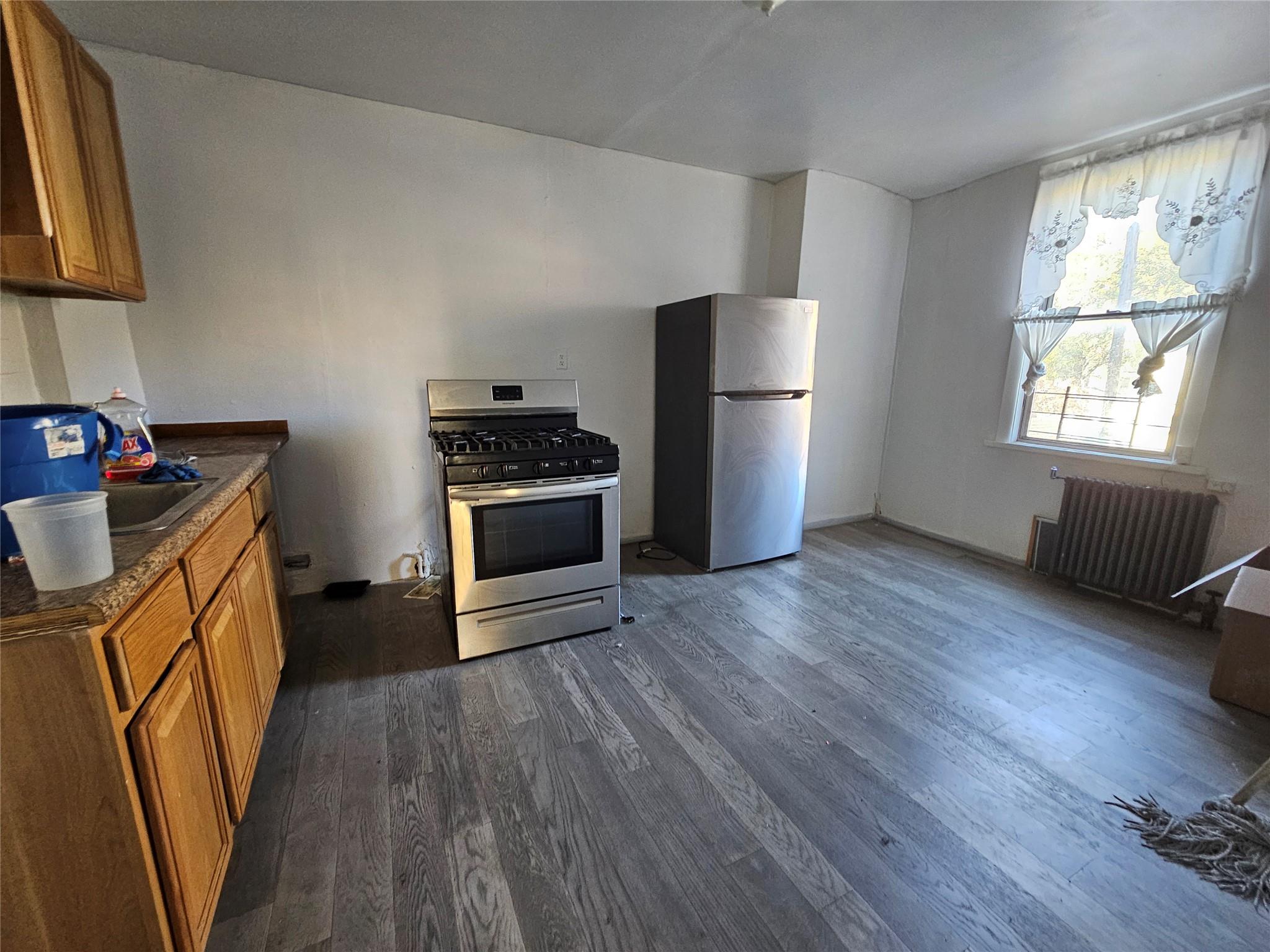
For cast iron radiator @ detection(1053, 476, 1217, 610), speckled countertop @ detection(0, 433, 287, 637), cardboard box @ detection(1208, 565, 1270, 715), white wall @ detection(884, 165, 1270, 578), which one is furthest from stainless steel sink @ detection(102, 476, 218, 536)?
white wall @ detection(884, 165, 1270, 578)

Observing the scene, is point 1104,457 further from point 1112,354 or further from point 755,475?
point 755,475

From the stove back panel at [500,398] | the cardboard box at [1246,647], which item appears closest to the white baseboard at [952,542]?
the cardboard box at [1246,647]

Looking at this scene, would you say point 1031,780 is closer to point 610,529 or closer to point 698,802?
point 698,802

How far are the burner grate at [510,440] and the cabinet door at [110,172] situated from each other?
4.09 ft

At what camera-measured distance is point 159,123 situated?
2.19 meters

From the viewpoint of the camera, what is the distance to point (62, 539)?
0.78 metres

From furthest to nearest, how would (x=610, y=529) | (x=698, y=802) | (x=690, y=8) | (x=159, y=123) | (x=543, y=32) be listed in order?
1. (x=610, y=529)
2. (x=159, y=123)
3. (x=543, y=32)
4. (x=690, y=8)
5. (x=698, y=802)

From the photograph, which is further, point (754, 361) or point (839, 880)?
point (754, 361)

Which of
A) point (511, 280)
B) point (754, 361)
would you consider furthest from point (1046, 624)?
→ point (511, 280)

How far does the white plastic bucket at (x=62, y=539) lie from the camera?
77cm

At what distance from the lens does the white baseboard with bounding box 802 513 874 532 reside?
4.04m

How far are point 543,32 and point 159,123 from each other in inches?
67.4

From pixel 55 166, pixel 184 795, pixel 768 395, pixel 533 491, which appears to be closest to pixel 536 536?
pixel 533 491

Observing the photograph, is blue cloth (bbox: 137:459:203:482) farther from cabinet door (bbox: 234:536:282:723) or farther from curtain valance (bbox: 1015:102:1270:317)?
curtain valance (bbox: 1015:102:1270:317)
